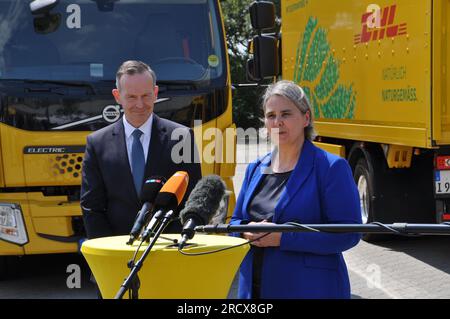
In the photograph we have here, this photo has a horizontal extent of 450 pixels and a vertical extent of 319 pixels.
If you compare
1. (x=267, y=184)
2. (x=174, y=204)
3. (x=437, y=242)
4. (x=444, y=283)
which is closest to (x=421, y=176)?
(x=437, y=242)

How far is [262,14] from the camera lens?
8555mm

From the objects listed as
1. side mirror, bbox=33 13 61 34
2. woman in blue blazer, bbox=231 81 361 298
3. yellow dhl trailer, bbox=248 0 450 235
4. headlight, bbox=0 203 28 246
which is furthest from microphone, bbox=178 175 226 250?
yellow dhl trailer, bbox=248 0 450 235

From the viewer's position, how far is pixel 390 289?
734cm

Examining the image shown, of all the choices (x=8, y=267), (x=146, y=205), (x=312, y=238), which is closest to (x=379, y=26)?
(x=8, y=267)

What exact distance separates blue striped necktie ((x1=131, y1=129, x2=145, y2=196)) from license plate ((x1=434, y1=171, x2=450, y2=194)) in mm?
4500

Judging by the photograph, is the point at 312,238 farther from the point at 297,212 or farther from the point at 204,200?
the point at 204,200

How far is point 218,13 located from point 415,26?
6.06 ft

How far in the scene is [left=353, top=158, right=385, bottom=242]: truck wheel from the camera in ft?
30.4

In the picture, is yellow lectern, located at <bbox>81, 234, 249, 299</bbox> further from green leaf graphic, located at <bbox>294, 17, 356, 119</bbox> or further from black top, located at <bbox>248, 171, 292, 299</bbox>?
green leaf graphic, located at <bbox>294, 17, 356, 119</bbox>

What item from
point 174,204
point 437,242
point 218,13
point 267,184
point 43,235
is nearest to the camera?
point 174,204

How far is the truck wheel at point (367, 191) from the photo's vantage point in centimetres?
927
